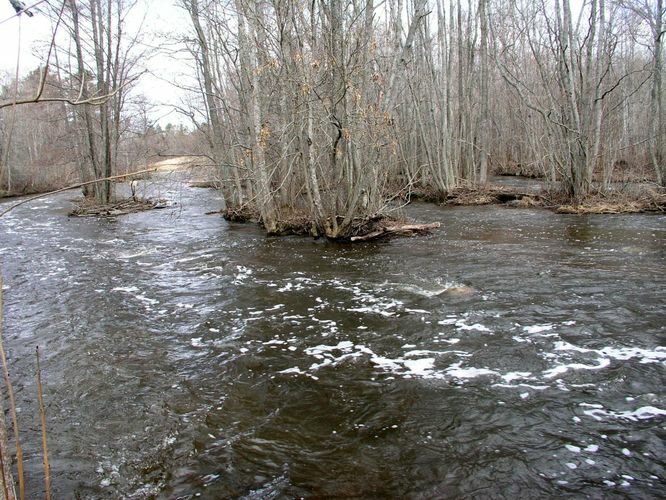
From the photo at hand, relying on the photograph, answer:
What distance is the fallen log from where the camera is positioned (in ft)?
39.0

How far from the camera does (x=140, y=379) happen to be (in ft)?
16.1

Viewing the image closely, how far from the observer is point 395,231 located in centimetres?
1211

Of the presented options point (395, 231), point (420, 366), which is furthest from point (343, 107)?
point (420, 366)

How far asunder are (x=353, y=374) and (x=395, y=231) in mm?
7588

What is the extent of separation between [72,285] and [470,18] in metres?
20.5

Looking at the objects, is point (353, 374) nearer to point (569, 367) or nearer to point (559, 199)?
point (569, 367)

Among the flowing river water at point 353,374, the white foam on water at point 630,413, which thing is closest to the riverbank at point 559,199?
the flowing river water at point 353,374

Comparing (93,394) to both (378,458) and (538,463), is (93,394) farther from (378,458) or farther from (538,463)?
(538,463)

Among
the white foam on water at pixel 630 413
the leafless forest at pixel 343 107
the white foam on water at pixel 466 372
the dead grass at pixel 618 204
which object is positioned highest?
the leafless forest at pixel 343 107

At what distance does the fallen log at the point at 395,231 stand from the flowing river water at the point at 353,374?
1950 mm

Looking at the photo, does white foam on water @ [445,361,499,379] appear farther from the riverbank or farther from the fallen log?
the riverbank

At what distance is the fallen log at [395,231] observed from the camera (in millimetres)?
11875

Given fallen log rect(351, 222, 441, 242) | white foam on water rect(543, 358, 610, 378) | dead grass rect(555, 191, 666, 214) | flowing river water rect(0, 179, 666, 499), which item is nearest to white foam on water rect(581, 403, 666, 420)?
flowing river water rect(0, 179, 666, 499)

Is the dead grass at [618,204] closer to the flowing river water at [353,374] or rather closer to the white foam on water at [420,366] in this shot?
the flowing river water at [353,374]
